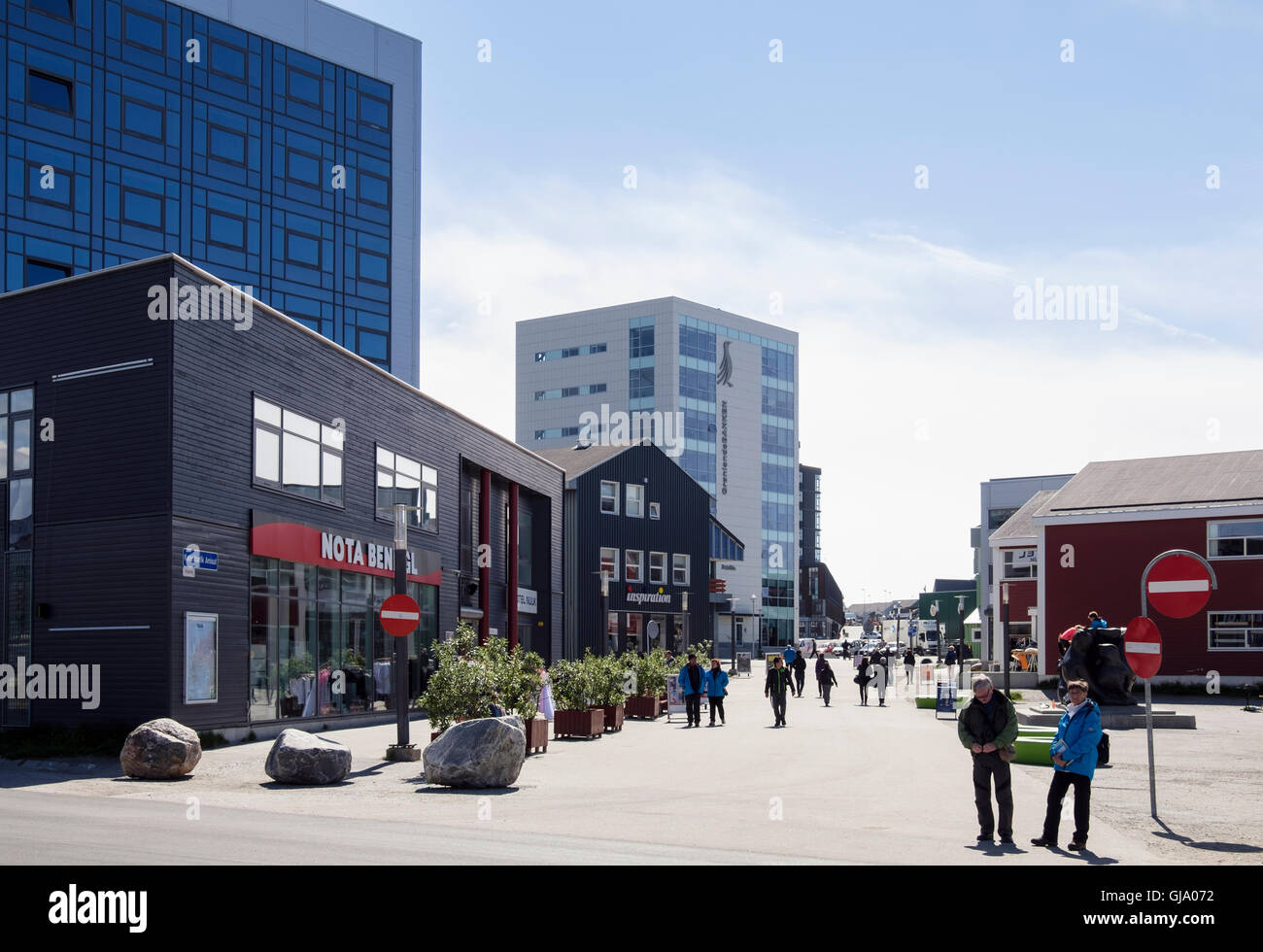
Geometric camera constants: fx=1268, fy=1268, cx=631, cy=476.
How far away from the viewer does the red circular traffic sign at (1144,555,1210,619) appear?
13.9 meters

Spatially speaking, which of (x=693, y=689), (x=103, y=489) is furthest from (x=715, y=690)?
(x=103, y=489)

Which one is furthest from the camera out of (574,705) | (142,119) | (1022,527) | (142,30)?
(1022,527)

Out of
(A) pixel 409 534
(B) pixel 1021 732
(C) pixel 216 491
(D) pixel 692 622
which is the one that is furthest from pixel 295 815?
(D) pixel 692 622

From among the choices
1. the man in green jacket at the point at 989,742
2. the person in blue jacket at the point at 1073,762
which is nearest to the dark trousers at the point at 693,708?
the man in green jacket at the point at 989,742

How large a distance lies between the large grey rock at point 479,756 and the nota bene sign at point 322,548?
9156 mm

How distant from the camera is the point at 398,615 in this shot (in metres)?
19.9

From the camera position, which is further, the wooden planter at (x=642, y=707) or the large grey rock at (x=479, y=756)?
the wooden planter at (x=642, y=707)

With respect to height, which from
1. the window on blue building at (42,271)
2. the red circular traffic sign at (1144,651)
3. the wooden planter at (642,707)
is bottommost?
the wooden planter at (642,707)

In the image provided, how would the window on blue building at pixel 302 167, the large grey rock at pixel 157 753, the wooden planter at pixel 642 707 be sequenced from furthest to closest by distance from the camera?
the window on blue building at pixel 302 167 < the wooden planter at pixel 642 707 < the large grey rock at pixel 157 753

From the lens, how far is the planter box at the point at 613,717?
2706 cm

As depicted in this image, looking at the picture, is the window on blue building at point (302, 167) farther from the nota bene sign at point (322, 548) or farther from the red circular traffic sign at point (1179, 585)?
the red circular traffic sign at point (1179, 585)

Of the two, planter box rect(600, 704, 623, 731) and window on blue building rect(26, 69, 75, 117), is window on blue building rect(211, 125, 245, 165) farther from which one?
planter box rect(600, 704, 623, 731)

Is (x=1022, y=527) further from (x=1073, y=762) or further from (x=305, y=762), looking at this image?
(x=1073, y=762)

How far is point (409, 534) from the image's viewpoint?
3328 cm
